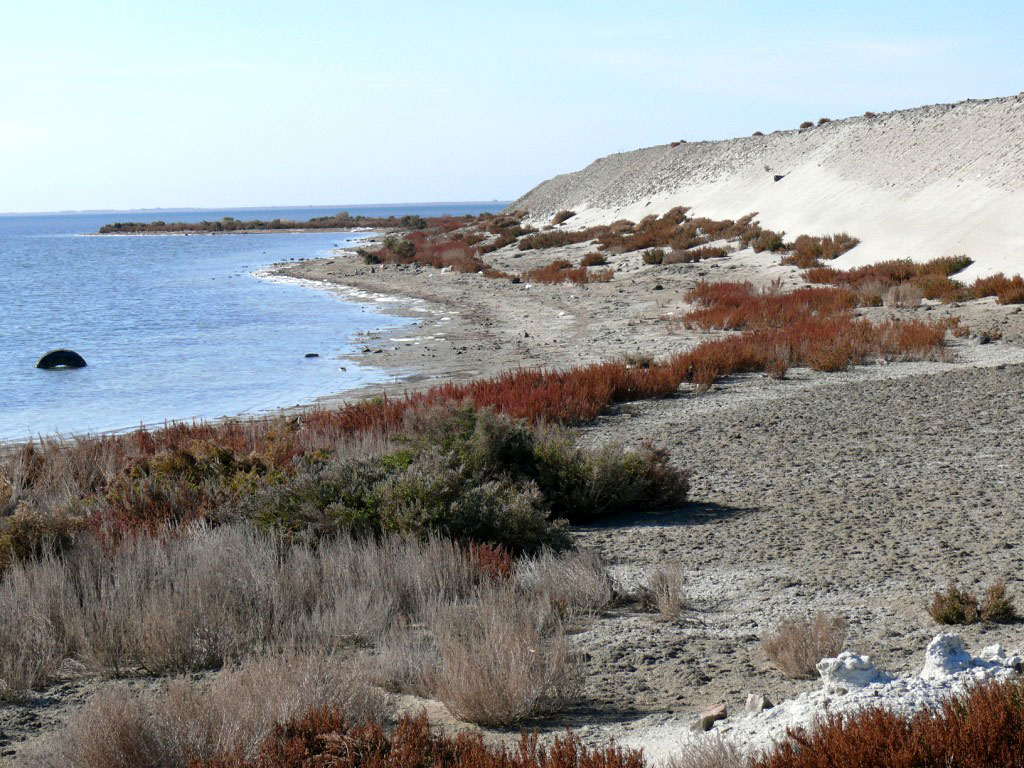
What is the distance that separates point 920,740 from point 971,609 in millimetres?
2239

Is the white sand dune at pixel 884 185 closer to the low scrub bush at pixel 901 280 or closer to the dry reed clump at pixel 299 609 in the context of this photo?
the low scrub bush at pixel 901 280

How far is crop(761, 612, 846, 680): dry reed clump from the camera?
4.53m

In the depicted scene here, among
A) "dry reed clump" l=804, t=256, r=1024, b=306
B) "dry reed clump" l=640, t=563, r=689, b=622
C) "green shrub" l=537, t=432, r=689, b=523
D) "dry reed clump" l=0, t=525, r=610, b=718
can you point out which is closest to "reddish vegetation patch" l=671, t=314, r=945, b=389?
"dry reed clump" l=804, t=256, r=1024, b=306

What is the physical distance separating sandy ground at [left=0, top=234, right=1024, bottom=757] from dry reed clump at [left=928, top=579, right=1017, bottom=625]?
11cm

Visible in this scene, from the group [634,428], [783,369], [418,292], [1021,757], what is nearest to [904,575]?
[1021,757]

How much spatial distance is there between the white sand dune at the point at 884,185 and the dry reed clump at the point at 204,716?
70.3ft

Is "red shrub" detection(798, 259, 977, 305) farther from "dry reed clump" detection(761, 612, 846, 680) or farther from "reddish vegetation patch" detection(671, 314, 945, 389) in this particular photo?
"dry reed clump" detection(761, 612, 846, 680)

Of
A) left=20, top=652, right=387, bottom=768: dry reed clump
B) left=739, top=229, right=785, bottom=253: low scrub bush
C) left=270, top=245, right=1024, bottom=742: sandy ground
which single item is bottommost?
left=270, top=245, right=1024, bottom=742: sandy ground

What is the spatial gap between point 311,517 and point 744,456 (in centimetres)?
453

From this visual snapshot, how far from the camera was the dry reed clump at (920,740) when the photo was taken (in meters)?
2.99

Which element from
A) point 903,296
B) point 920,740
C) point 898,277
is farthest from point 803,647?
point 898,277

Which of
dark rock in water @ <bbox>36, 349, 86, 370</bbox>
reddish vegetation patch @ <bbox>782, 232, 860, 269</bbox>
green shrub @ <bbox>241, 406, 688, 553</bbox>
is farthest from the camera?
reddish vegetation patch @ <bbox>782, 232, 860, 269</bbox>

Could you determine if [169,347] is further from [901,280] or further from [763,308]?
[901,280]

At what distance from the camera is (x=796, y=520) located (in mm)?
7430
